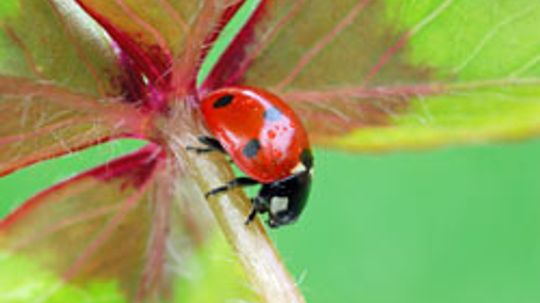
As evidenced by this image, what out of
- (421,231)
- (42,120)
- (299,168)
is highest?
(42,120)

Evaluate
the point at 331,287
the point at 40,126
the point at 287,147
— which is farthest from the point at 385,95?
the point at 331,287

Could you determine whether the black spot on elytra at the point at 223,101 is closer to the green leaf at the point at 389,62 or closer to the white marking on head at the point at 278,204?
the green leaf at the point at 389,62

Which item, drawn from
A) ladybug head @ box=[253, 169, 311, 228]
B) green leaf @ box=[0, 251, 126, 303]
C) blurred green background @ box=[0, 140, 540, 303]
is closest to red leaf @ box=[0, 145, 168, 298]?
green leaf @ box=[0, 251, 126, 303]

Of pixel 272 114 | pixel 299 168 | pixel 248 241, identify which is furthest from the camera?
pixel 299 168

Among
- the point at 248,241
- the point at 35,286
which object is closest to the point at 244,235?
the point at 248,241

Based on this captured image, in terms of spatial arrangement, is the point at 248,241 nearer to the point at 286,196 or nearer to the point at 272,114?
the point at 272,114

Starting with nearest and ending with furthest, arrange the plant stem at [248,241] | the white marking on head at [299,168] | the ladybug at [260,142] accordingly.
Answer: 1. the plant stem at [248,241]
2. the ladybug at [260,142]
3. the white marking on head at [299,168]

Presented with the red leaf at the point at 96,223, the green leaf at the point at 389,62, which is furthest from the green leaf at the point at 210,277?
the green leaf at the point at 389,62
